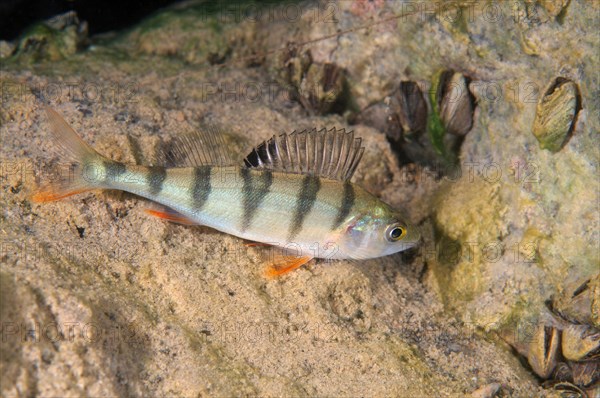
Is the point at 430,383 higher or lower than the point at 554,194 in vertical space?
lower

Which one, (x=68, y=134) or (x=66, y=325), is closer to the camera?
(x=66, y=325)

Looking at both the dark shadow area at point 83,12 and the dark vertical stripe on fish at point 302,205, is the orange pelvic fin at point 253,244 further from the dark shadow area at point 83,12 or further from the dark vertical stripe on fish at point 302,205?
the dark shadow area at point 83,12

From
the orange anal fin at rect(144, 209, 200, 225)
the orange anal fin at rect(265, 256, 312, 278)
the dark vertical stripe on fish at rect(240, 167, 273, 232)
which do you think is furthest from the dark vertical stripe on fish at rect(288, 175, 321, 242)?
the orange anal fin at rect(144, 209, 200, 225)

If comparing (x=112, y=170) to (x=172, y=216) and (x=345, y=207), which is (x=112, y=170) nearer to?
(x=172, y=216)

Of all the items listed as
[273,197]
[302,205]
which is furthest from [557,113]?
[273,197]

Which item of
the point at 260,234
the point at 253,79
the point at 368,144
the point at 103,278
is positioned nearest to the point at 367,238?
the point at 260,234

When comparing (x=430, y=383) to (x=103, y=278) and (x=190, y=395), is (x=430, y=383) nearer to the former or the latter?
(x=190, y=395)
